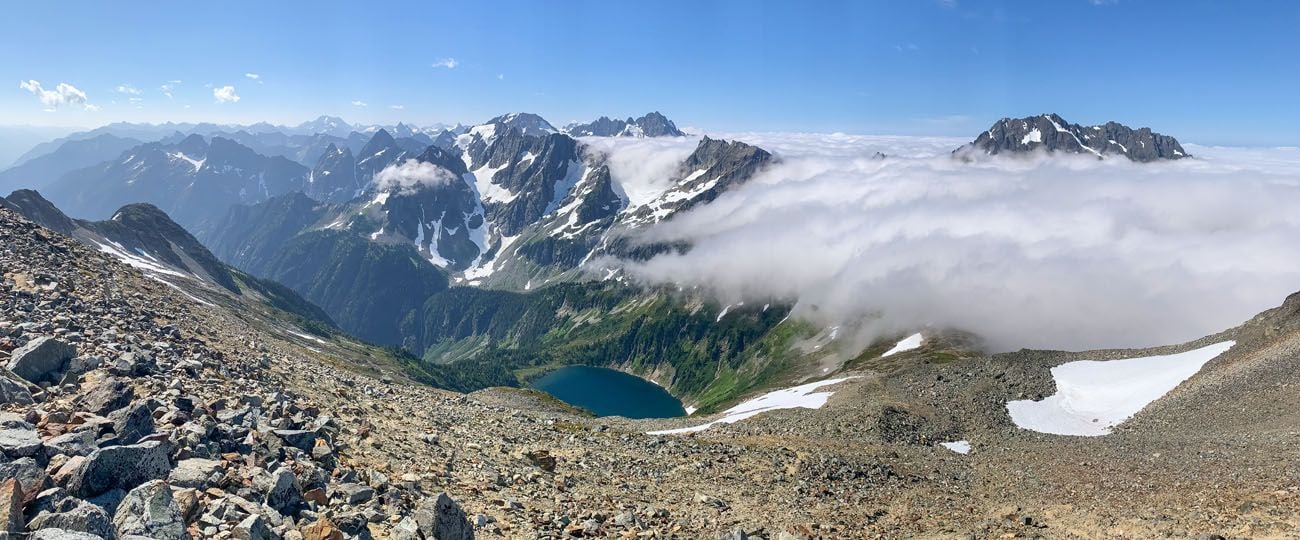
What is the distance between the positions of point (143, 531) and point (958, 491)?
3674cm

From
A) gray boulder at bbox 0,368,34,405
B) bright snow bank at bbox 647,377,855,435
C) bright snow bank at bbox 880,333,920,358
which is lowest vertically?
bright snow bank at bbox 880,333,920,358

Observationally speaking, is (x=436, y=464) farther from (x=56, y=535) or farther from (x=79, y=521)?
(x=56, y=535)

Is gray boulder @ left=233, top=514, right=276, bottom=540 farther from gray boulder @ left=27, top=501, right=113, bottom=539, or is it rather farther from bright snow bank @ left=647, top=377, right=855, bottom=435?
bright snow bank @ left=647, top=377, right=855, bottom=435

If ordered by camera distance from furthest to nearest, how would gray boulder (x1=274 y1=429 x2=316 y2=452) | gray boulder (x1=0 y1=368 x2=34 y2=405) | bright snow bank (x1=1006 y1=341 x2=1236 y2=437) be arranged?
bright snow bank (x1=1006 y1=341 x2=1236 y2=437) → gray boulder (x1=274 y1=429 x2=316 y2=452) → gray boulder (x1=0 y1=368 x2=34 y2=405)

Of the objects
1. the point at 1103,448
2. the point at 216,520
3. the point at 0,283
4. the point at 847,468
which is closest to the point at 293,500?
the point at 216,520

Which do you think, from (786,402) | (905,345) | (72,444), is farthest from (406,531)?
(905,345)

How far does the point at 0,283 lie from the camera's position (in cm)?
2719

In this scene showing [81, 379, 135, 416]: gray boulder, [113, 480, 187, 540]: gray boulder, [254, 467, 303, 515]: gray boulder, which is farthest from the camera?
[81, 379, 135, 416]: gray boulder

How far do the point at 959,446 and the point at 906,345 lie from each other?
133248 mm

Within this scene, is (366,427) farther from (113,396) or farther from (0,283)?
(0,283)

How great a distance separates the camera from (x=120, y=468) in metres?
11.1

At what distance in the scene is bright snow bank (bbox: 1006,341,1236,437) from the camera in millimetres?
62625

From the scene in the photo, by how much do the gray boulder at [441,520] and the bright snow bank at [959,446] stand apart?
46.4 metres

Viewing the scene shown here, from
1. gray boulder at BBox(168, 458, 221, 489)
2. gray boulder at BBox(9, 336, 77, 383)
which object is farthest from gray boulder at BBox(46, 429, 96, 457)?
gray boulder at BBox(9, 336, 77, 383)
